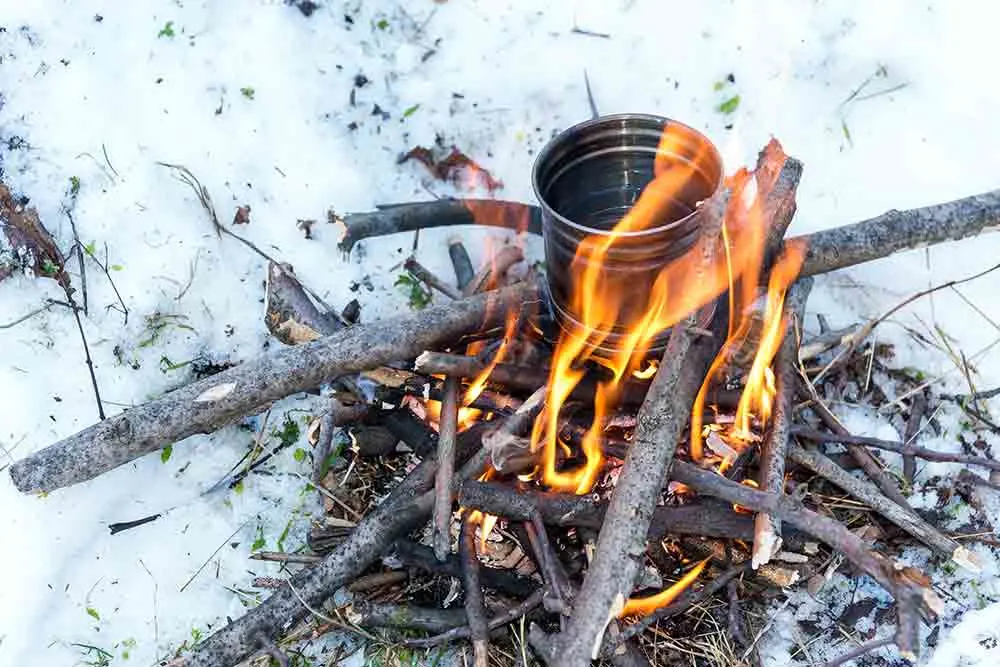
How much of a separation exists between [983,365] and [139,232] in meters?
4.11

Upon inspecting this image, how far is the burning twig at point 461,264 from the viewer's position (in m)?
4.22

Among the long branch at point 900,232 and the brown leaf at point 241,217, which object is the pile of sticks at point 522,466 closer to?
the long branch at point 900,232

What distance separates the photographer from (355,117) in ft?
15.2

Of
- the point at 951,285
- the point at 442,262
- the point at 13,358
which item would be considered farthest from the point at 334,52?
the point at 951,285

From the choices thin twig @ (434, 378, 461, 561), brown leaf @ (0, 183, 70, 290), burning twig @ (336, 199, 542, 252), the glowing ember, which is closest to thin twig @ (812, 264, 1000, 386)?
the glowing ember

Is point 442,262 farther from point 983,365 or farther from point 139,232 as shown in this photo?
point 983,365

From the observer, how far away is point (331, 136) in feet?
15.1

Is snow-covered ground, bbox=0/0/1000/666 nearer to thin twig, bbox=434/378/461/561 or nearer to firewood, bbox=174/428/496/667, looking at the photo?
firewood, bbox=174/428/496/667

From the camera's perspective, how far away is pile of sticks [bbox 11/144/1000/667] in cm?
304

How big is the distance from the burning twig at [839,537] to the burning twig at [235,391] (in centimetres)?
114

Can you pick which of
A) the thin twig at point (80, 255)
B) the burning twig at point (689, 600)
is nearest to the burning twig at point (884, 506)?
the burning twig at point (689, 600)

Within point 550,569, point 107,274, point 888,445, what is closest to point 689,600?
point 550,569

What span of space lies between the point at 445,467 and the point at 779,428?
1317 mm

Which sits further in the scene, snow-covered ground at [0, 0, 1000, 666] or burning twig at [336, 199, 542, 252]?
burning twig at [336, 199, 542, 252]
